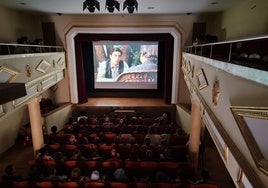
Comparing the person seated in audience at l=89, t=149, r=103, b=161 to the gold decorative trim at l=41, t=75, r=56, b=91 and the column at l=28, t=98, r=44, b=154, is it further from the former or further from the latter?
the gold decorative trim at l=41, t=75, r=56, b=91

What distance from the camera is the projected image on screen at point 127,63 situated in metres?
12.3

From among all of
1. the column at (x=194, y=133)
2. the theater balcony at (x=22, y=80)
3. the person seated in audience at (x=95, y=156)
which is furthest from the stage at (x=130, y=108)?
the person seated in audience at (x=95, y=156)

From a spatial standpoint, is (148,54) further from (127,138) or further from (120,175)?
(120,175)

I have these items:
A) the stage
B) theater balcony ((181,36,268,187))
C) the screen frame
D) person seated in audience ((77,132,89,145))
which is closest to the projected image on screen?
the screen frame

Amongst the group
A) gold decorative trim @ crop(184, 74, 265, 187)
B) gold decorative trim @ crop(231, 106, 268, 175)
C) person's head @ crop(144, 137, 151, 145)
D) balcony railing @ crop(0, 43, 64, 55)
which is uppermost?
balcony railing @ crop(0, 43, 64, 55)

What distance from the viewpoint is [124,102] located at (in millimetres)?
12227

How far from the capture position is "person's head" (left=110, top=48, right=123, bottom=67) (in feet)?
40.5

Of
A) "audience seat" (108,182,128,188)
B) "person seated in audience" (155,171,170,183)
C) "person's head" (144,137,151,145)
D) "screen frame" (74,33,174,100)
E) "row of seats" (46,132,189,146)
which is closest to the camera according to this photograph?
"audience seat" (108,182,128,188)

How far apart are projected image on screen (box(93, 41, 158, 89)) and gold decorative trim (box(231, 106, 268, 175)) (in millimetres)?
10506

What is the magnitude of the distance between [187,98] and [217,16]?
165 inches

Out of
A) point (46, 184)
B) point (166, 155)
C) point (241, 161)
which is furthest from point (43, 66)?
point (241, 161)

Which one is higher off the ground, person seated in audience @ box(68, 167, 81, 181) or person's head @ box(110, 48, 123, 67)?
person's head @ box(110, 48, 123, 67)

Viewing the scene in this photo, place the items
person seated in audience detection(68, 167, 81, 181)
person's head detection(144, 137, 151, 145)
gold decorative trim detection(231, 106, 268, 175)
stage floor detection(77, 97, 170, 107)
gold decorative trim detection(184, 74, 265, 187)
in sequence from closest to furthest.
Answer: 1. gold decorative trim detection(231, 106, 268, 175)
2. gold decorative trim detection(184, 74, 265, 187)
3. person seated in audience detection(68, 167, 81, 181)
4. person's head detection(144, 137, 151, 145)
5. stage floor detection(77, 97, 170, 107)

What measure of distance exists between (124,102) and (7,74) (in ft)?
25.7
